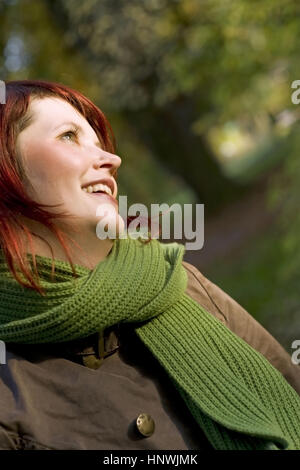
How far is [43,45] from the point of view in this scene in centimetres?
940

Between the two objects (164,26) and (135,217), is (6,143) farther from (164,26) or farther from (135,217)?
(164,26)

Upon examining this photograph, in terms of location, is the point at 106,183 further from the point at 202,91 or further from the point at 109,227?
the point at 202,91

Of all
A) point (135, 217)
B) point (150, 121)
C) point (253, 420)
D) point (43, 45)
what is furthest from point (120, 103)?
point (253, 420)

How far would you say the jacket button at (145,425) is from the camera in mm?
1703

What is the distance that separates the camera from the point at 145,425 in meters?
1.72

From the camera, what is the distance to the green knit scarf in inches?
70.5

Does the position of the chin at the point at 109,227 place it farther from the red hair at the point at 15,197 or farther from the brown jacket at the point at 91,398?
the brown jacket at the point at 91,398

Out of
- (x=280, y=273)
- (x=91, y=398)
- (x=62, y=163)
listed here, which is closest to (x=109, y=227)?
(x=62, y=163)

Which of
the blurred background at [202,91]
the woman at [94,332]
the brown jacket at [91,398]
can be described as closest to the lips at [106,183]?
the woman at [94,332]

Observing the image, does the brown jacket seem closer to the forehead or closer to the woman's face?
the woman's face

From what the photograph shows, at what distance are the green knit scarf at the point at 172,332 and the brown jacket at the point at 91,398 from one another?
0.05 metres

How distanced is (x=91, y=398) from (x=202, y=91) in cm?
666
